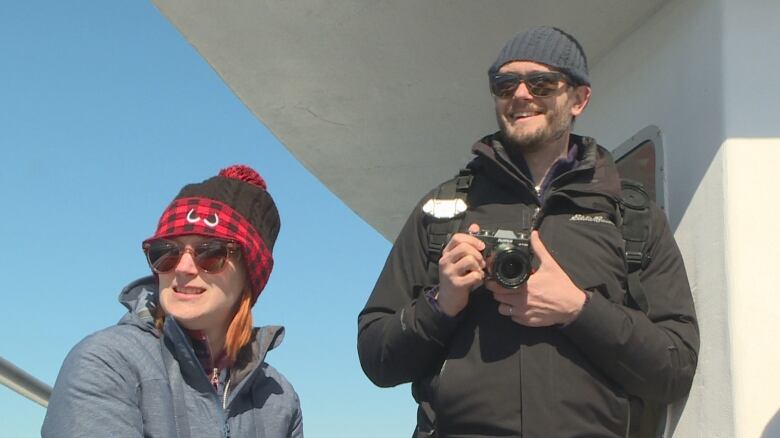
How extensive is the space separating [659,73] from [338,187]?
329cm

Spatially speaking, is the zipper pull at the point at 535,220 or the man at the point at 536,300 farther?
the zipper pull at the point at 535,220

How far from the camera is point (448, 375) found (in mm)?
2955

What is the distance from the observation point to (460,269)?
113 inches

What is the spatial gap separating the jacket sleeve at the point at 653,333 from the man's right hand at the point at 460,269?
0.28 metres

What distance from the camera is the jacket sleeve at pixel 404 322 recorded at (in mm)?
3004

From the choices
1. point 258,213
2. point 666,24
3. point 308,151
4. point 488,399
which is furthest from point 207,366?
point 308,151

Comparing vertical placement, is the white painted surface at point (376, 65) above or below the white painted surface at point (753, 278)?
above

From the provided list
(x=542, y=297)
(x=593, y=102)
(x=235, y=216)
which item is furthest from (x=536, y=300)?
(x=593, y=102)

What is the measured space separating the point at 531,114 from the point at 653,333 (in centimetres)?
73

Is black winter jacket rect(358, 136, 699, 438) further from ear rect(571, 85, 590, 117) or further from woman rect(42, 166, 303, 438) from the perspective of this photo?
woman rect(42, 166, 303, 438)

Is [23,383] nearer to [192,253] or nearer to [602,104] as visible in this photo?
[192,253]

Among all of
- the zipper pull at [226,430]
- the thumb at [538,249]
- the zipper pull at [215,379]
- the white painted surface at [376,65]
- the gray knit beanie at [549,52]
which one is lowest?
→ the zipper pull at [226,430]

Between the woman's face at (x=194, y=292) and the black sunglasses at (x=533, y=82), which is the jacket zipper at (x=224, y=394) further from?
the black sunglasses at (x=533, y=82)

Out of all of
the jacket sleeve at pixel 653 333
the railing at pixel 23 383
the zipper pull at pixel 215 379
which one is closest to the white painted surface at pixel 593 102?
the jacket sleeve at pixel 653 333
